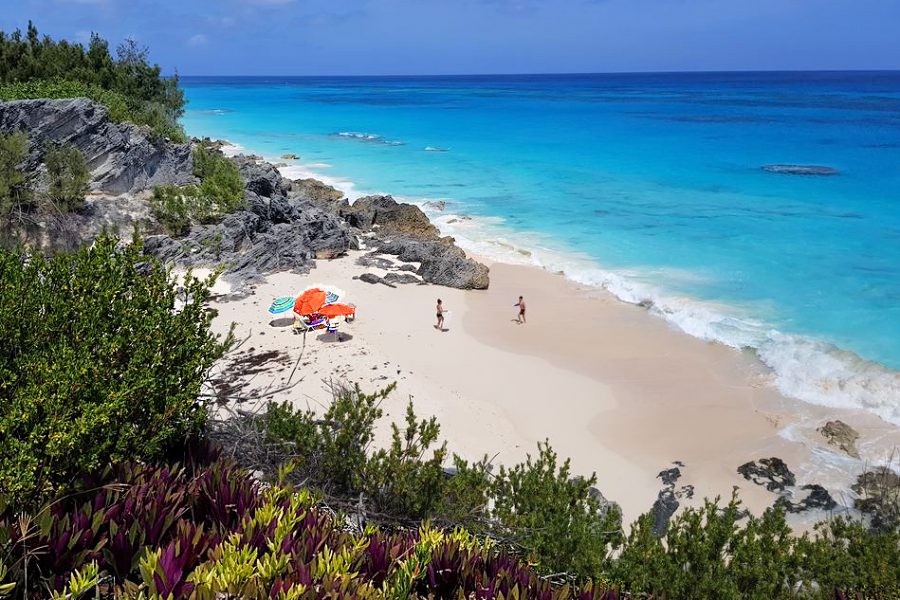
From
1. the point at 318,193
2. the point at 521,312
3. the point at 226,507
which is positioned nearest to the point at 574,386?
the point at 521,312

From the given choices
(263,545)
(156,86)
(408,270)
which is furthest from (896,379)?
(156,86)

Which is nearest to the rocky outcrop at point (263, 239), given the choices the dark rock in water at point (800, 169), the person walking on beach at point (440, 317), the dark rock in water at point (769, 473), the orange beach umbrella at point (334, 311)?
the orange beach umbrella at point (334, 311)

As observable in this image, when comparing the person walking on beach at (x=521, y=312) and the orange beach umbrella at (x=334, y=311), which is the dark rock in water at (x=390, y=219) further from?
the orange beach umbrella at (x=334, y=311)

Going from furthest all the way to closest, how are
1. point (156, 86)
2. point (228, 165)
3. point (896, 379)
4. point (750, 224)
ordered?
point (156, 86) → point (750, 224) → point (228, 165) → point (896, 379)

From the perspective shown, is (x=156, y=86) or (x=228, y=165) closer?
(x=228, y=165)

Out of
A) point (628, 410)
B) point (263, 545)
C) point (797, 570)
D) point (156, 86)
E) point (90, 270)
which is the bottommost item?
point (628, 410)

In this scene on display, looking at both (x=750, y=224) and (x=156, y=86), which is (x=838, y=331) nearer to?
(x=750, y=224)

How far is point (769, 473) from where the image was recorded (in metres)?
11.9

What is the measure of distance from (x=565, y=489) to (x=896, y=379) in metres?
12.9

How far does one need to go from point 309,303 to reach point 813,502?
12.2 m

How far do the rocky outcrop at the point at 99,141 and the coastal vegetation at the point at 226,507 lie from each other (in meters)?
18.3

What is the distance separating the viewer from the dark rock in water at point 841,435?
12867mm

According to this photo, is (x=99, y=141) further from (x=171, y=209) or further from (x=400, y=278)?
(x=400, y=278)

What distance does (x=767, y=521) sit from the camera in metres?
7.15
